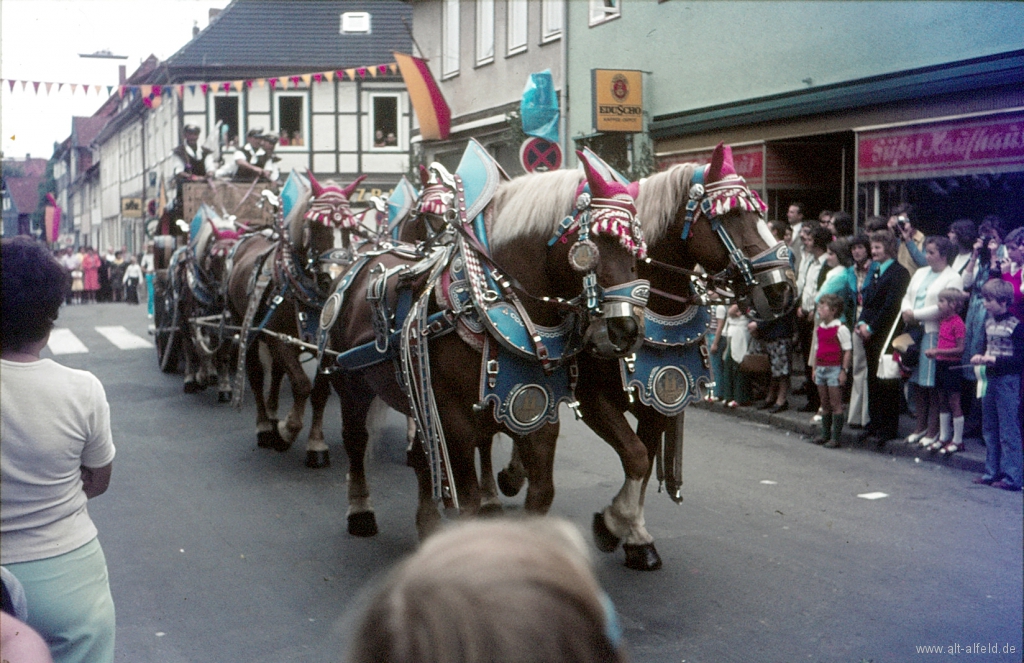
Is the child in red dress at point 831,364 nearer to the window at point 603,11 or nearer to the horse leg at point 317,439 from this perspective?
the horse leg at point 317,439

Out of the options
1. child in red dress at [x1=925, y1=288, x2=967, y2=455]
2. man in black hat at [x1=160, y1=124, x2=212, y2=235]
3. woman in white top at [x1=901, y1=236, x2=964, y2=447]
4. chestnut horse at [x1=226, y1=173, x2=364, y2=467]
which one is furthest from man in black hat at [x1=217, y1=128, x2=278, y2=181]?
child in red dress at [x1=925, y1=288, x2=967, y2=455]

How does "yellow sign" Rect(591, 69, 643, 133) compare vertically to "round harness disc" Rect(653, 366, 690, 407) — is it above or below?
above

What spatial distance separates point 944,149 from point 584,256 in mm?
7845

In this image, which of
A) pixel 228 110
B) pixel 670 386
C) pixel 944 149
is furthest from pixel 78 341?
pixel 228 110

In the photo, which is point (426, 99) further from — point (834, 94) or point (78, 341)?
point (78, 341)

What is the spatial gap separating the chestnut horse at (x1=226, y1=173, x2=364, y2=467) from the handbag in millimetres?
4377

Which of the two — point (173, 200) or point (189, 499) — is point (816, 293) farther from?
point (173, 200)

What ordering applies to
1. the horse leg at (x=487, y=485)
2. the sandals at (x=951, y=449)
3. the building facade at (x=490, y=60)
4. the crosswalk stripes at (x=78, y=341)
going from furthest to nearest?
the building facade at (x=490, y=60), the sandals at (x=951, y=449), the horse leg at (x=487, y=485), the crosswalk stripes at (x=78, y=341)

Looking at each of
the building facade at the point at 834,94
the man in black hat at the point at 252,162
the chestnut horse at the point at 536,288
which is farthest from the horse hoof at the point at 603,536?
the man in black hat at the point at 252,162

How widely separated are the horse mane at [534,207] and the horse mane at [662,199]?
78 cm

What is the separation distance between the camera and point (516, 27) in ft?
43.5

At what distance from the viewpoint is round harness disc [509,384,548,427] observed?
14.4 feet

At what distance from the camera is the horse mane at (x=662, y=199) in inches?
206

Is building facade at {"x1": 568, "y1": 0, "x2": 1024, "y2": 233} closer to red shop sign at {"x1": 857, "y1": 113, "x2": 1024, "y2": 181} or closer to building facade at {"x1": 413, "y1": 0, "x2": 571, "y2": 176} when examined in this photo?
red shop sign at {"x1": 857, "y1": 113, "x2": 1024, "y2": 181}
